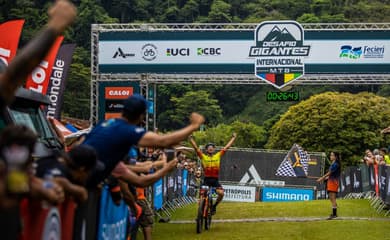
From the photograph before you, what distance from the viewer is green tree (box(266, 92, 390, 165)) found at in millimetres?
59375

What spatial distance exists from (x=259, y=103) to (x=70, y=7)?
87.2 metres

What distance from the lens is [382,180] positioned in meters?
21.8

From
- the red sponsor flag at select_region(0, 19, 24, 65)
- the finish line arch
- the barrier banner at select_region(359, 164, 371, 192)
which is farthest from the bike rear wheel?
the barrier banner at select_region(359, 164, 371, 192)

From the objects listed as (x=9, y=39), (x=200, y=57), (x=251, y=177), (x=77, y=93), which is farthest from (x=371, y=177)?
(x=77, y=93)

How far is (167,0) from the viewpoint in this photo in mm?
108000

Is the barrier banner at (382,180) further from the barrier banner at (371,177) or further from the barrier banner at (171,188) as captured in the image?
the barrier banner at (171,188)

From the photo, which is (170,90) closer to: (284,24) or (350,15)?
(350,15)

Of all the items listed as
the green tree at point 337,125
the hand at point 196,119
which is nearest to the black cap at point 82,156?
the hand at point 196,119

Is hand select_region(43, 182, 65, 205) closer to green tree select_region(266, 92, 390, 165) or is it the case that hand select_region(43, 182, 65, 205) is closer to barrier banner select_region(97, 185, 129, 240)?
barrier banner select_region(97, 185, 129, 240)

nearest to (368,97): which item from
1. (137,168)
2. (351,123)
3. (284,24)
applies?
(351,123)

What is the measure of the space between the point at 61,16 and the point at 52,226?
169cm

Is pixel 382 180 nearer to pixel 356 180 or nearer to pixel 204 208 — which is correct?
pixel 204 208

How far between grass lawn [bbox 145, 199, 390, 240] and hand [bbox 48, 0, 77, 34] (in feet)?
35.7

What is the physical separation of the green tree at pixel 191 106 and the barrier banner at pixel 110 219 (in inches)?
2848
